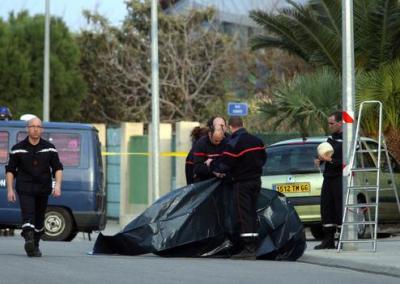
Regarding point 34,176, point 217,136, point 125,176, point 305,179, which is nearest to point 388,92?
point 305,179

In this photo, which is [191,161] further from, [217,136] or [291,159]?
[291,159]

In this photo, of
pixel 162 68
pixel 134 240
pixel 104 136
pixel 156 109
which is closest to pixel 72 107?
pixel 162 68

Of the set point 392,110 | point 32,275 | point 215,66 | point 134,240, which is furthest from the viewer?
point 215,66

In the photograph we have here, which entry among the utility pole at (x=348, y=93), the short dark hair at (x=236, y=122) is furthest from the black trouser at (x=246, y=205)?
the utility pole at (x=348, y=93)

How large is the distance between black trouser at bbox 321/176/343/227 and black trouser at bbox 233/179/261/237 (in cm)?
144

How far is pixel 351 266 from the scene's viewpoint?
44.4 ft

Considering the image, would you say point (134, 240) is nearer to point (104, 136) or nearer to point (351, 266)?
point (351, 266)

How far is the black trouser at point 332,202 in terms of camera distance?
1545 centimetres

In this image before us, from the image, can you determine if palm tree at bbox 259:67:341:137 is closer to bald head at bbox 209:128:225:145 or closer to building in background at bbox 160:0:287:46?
bald head at bbox 209:128:225:145

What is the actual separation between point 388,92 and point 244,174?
6148 mm

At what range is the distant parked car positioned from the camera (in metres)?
19.0

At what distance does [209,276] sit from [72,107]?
96.2ft

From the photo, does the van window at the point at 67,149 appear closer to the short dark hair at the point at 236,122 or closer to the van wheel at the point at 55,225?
the van wheel at the point at 55,225

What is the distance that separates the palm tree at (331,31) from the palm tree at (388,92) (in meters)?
1.37
